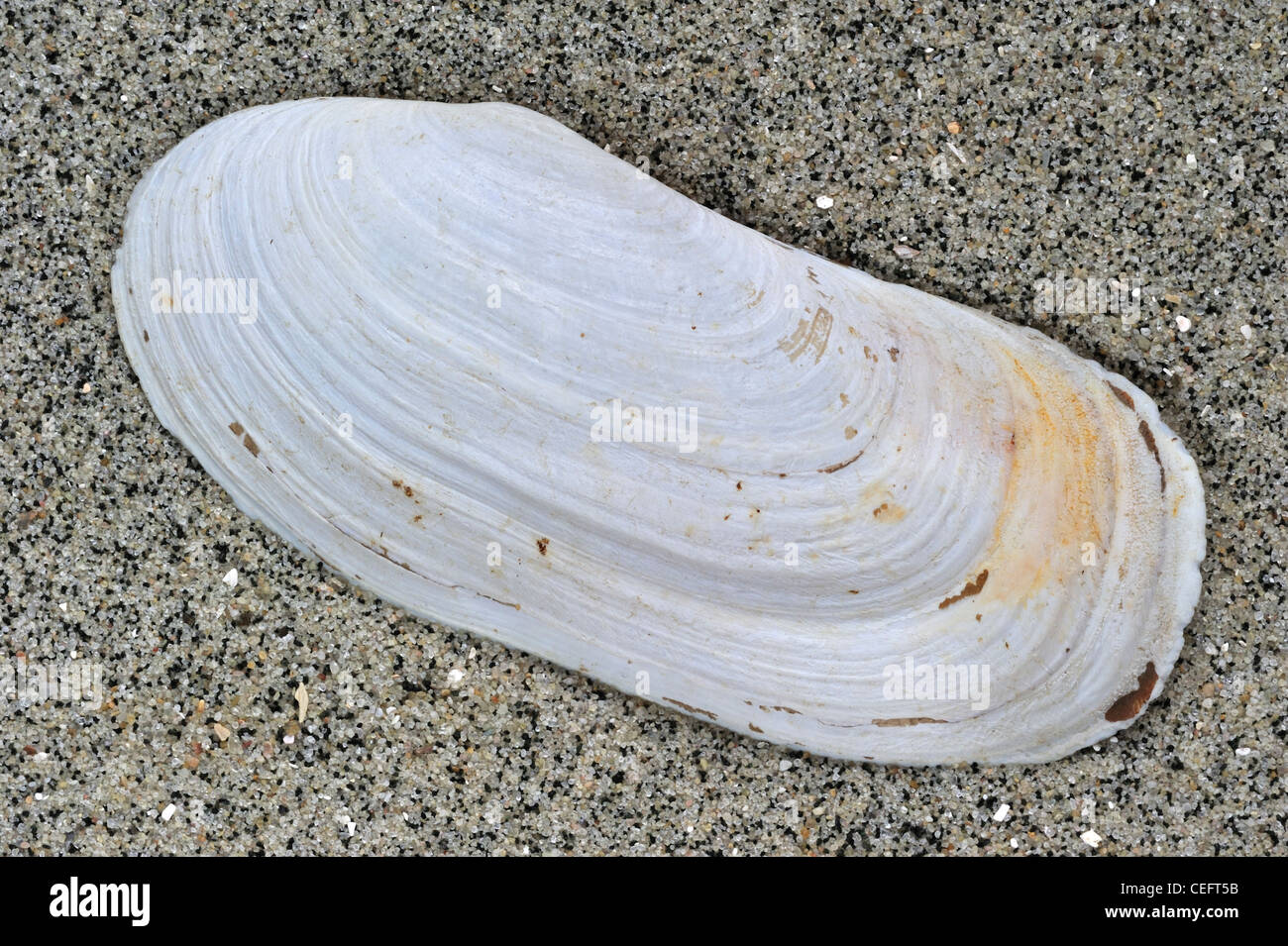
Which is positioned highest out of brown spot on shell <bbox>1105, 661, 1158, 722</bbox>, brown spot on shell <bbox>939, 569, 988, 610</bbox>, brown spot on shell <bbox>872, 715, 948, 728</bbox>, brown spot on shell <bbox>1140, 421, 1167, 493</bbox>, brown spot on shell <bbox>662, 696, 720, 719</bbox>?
brown spot on shell <bbox>1140, 421, 1167, 493</bbox>

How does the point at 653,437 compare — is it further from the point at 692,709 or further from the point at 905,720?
the point at 905,720

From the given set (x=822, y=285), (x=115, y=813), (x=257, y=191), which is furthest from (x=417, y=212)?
(x=115, y=813)

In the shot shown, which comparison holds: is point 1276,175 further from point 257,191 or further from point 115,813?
point 115,813

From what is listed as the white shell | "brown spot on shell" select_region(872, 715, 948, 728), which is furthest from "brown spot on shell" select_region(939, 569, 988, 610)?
"brown spot on shell" select_region(872, 715, 948, 728)

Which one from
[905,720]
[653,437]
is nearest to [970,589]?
[905,720]

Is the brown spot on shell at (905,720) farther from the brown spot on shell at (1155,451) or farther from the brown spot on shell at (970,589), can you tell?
the brown spot on shell at (1155,451)

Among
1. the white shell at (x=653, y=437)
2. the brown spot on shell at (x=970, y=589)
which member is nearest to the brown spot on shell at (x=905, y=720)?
the white shell at (x=653, y=437)

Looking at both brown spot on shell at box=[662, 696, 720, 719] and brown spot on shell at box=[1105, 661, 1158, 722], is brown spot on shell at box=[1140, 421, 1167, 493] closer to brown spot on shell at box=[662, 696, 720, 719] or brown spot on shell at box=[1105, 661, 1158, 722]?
brown spot on shell at box=[1105, 661, 1158, 722]

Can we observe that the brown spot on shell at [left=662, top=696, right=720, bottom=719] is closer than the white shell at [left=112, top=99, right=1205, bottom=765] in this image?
No
